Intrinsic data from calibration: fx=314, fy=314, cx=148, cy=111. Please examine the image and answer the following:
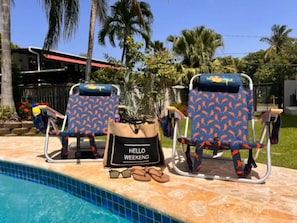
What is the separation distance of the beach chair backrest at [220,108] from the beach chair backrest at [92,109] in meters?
1.34

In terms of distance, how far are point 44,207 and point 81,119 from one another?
1488 mm

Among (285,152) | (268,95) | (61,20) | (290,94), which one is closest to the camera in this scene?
(285,152)

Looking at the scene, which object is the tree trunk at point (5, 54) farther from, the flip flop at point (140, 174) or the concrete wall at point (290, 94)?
the concrete wall at point (290, 94)

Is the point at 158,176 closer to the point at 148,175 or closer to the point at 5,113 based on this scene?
the point at 148,175

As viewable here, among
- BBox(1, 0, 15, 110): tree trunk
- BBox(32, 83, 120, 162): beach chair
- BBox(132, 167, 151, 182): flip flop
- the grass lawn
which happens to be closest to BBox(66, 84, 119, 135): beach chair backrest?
BBox(32, 83, 120, 162): beach chair

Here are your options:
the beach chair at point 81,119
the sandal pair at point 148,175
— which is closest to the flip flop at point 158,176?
the sandal pair at point 148,175

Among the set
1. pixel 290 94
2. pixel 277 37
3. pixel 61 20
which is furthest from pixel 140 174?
pixel 277 37

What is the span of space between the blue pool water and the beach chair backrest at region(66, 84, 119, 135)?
92 cm

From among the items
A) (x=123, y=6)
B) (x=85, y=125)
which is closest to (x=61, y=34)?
(x=123, y=6)

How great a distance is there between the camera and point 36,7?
9.98m

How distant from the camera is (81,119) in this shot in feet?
14.8

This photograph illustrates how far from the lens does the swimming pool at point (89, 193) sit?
2591 mm

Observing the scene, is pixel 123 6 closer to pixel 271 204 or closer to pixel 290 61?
pixel 271 204

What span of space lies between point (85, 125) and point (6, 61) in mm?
5389
